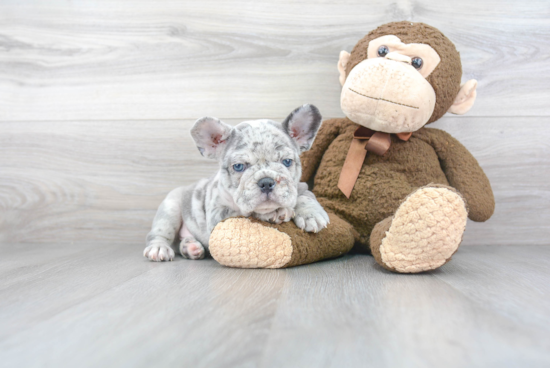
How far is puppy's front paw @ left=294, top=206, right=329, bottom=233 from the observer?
165 cm

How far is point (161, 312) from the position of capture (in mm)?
1087

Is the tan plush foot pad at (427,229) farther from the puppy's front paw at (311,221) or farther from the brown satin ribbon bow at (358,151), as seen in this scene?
the brown satin ribbon bow at (358,151)

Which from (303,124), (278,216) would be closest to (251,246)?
(278,216)

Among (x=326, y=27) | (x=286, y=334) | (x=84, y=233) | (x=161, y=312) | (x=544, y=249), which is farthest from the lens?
(x=84, y=233)

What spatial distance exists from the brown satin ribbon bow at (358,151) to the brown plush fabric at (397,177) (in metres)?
0.03

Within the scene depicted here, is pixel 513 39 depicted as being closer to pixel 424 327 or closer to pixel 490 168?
pixel 490 168

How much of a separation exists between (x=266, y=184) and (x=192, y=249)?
0.61m

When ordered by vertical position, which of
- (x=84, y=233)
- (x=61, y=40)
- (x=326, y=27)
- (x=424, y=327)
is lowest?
(x=84, y=233)

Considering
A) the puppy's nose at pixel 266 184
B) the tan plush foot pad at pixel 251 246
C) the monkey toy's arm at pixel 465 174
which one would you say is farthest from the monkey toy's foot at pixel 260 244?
the monkey toy's arm at pixel 465 174

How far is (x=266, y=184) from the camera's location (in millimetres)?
1547

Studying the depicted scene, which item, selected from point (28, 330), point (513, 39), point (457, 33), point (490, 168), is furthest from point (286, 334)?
point (513, 39)

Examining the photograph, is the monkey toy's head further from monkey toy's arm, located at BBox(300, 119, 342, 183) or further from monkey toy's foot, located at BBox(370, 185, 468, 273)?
monkey toy's foot, located at BBox(370, 185, 468, 273)

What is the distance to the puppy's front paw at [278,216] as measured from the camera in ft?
5.41

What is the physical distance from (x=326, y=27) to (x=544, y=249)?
64.2 inches
